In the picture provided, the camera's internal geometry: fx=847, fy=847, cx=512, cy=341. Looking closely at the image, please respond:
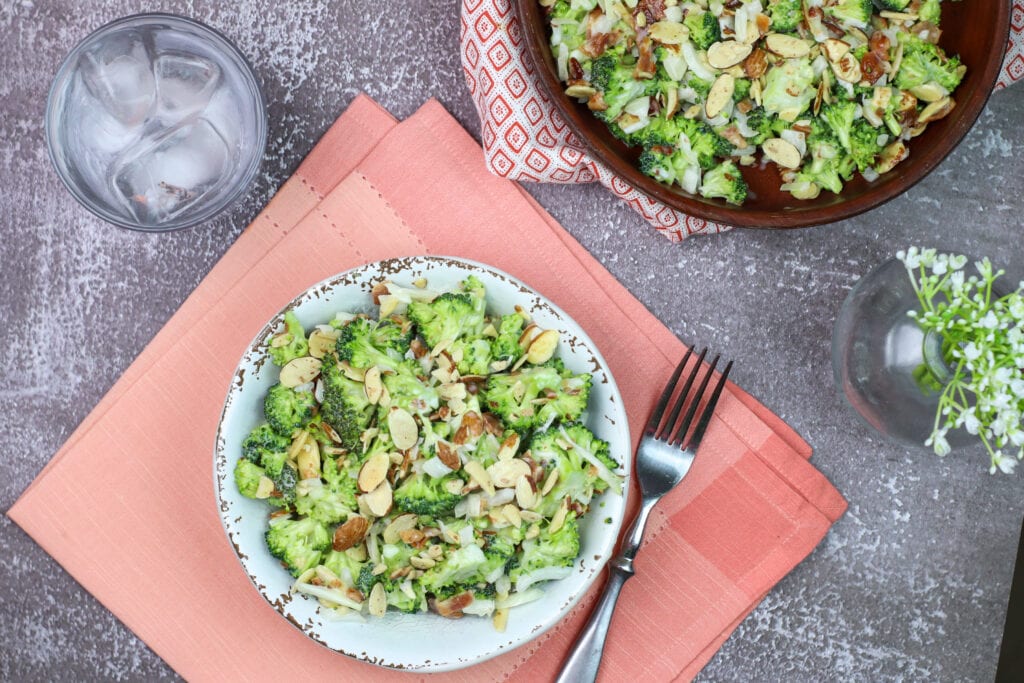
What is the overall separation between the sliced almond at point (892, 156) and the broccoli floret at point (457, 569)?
0.78 meters

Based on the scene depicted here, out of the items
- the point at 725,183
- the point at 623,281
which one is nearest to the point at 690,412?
the point at 623,281

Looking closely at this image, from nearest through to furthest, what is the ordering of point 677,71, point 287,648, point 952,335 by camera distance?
point 952,335, point 677,71, point 287,648

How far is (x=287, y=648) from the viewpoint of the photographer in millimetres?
1373

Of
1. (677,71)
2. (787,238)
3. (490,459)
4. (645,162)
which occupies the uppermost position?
(677,71)

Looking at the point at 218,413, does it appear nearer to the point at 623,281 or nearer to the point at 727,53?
the point at 623,281

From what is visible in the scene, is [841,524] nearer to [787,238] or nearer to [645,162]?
[787,238]

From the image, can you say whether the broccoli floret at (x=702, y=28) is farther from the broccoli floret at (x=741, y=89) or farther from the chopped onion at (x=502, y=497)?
the chopped onion at (x=502, y=497)

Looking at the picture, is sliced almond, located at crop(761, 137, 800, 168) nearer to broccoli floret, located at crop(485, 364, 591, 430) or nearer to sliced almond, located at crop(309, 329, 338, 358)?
broccoli floret, located at crop(485, 364, 591, 430)

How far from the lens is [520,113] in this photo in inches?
51.3

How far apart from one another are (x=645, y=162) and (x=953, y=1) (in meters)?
0.48

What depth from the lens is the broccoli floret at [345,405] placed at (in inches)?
46.9

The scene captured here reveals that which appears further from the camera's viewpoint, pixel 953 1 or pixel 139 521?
pixel 139 521

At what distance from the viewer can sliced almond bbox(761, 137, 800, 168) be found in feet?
3.89

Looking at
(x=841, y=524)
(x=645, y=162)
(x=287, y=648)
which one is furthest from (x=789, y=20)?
(x=287, y=648)
